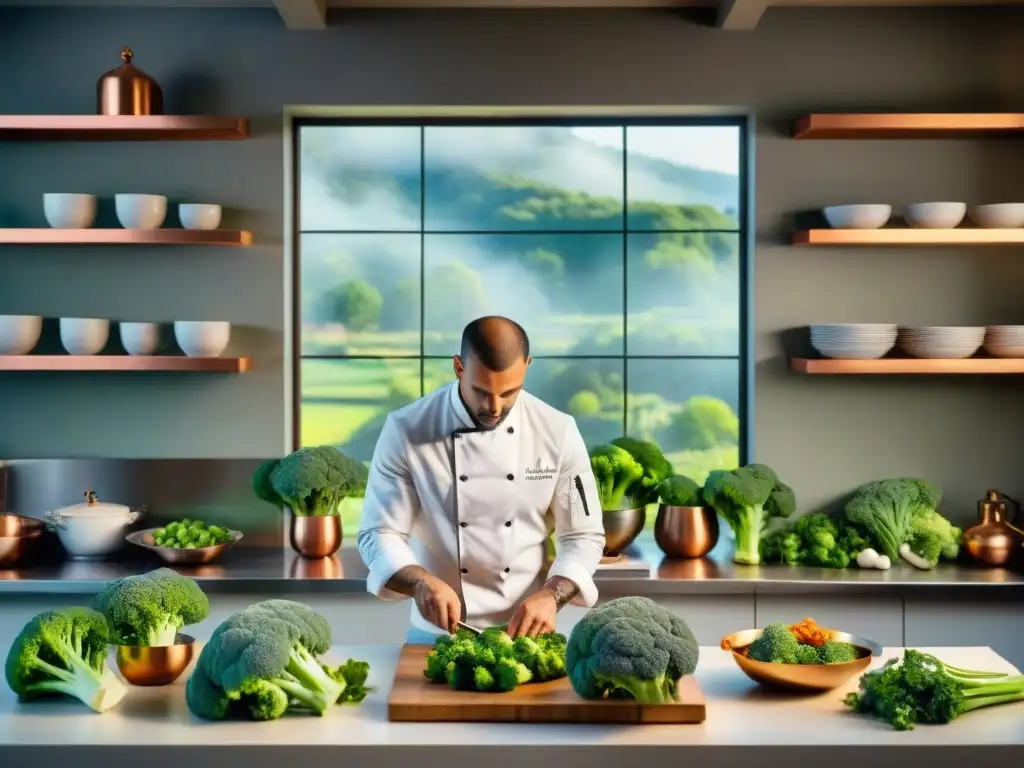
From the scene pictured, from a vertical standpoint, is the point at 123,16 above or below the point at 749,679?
above

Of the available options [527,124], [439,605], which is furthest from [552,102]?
[439,605]

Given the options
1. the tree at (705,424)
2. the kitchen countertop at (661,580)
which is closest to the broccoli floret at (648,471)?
the kitchen countertop at (661,580)

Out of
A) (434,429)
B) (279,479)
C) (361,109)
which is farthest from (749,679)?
(361,109)

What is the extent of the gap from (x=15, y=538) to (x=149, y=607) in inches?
66.4

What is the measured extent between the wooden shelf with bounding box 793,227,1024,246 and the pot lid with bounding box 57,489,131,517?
2457mm

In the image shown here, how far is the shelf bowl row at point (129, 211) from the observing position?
13.1ft

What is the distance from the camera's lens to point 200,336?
4.01m

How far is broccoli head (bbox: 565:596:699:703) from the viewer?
2139mm

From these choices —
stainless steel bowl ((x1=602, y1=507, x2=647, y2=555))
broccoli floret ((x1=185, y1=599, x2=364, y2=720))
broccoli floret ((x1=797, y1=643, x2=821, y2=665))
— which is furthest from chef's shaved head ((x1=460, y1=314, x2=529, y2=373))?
stainless steel bowl ((x1=602, y1=507, x2=647, y2=555))

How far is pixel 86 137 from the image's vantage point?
4.16m

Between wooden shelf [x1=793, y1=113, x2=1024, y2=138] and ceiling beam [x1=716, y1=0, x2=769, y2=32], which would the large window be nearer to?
ceiling beam [x1=716, y1=0, x2=769, y2=32]

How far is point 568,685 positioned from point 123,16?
3030 mm

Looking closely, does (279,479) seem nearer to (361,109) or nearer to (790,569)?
(361,109)

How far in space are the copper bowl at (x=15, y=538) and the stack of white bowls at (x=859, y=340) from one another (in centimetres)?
269
